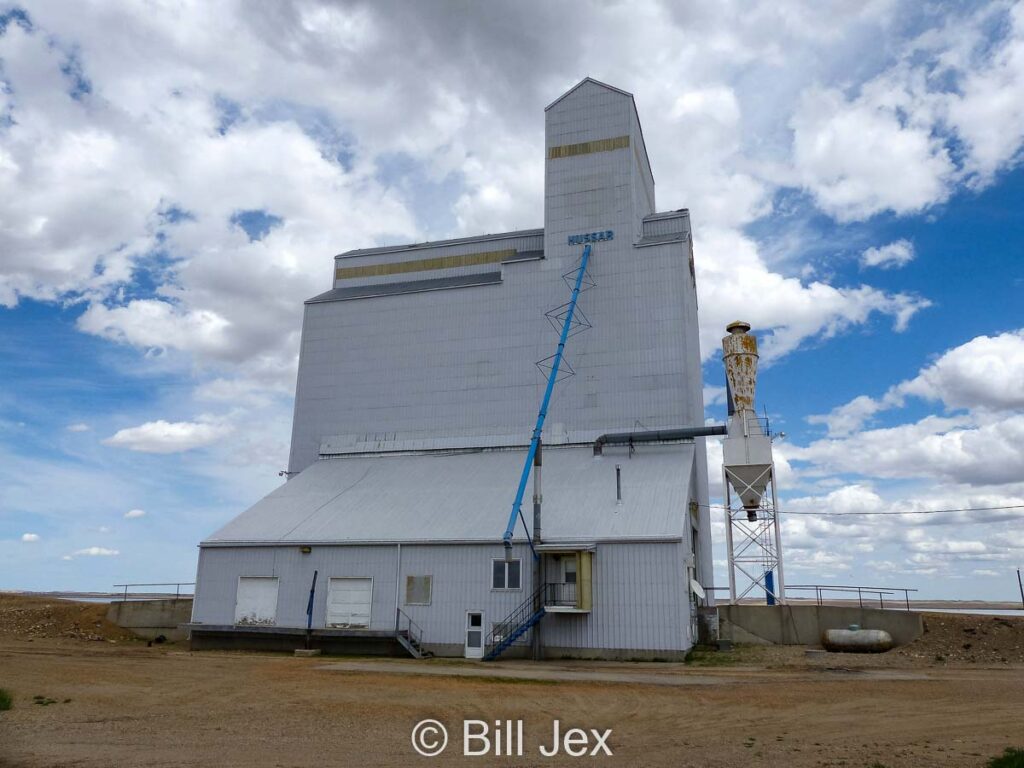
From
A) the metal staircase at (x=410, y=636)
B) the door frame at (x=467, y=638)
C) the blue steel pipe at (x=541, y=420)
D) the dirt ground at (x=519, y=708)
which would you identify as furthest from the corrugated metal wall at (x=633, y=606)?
the metal staircase at (x=410, y=636)

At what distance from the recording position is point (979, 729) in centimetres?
1470

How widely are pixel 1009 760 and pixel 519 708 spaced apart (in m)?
9.27

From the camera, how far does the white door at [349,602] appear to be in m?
31.4

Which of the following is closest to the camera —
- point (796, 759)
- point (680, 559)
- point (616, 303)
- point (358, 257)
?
point (796, 759)

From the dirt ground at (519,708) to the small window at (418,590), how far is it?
10.4 feet

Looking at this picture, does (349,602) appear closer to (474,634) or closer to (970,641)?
(474,634)

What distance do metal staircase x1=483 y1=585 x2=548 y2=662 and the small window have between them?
10.3 feet

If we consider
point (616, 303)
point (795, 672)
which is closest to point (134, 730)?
point (795, 672)

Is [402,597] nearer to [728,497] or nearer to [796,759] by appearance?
[728,497]

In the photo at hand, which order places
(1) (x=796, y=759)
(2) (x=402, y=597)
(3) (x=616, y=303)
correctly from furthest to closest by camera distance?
(3) (x=616, y=303), (2) (x=402, y=597), (1) (x=796, y=759)

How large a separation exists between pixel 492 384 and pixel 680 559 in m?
17.2

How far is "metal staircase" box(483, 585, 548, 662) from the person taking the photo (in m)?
28.7

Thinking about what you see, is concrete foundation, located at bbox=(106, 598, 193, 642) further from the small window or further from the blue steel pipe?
the blue steel pipe

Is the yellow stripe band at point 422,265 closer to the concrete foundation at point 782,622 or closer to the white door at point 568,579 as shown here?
→ the white door at point 568,579
